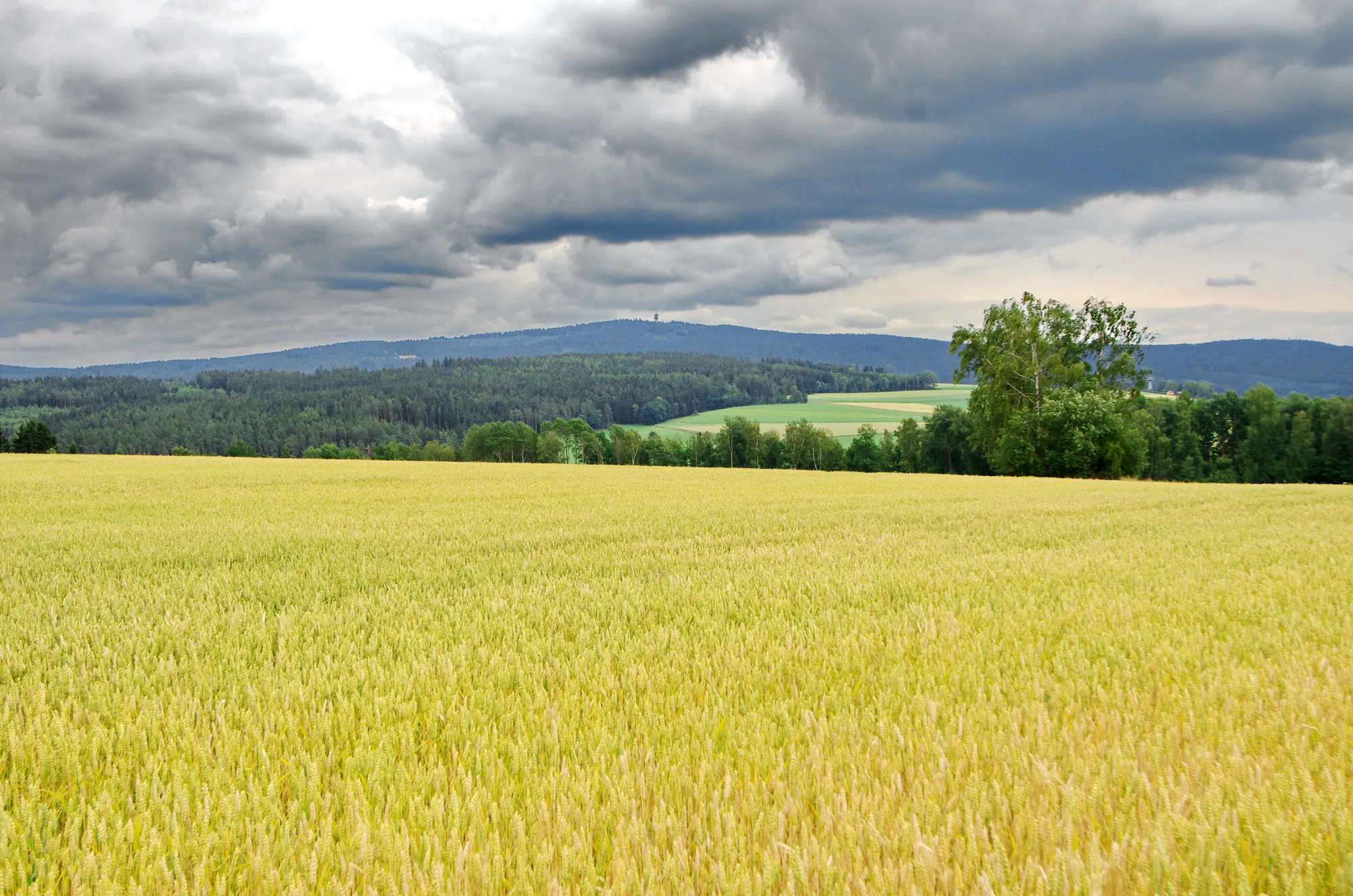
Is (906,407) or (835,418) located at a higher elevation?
(906,407)

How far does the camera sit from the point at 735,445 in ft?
417

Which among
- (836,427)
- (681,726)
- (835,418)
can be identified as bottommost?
(681,726)

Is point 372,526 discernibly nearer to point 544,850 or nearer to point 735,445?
point 544,850

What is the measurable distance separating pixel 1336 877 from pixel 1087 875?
2.87 feet

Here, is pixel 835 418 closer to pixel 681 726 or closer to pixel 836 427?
pixel 836 427

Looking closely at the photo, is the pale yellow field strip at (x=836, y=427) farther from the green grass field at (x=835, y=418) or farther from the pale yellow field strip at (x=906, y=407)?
the pale yellow field strip at (x=906, y=407)

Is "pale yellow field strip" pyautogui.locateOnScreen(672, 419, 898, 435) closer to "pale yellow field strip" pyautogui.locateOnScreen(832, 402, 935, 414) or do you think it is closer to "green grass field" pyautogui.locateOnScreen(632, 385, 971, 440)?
"green grass field" pyautogui.locateOnScreen(632, 385, 971, 440)

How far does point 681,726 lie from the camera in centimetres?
377

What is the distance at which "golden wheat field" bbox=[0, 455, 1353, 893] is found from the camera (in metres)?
2.64

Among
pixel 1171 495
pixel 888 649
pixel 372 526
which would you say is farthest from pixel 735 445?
pixel 888 649

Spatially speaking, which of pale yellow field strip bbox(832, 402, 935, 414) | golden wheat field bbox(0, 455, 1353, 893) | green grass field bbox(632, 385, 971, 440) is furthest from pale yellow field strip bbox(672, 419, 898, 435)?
golden wheat field bbox(0, 455, 1353, 893)

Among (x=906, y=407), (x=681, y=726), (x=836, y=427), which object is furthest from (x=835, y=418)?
(x=681, y=726)

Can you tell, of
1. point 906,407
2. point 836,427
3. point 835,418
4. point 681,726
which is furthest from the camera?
point 906,407

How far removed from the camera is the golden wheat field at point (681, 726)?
264cm
